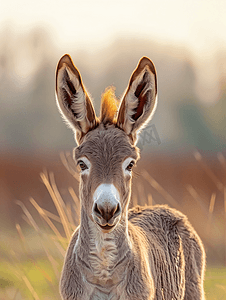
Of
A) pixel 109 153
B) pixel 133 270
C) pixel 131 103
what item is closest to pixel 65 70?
pixel 131 103

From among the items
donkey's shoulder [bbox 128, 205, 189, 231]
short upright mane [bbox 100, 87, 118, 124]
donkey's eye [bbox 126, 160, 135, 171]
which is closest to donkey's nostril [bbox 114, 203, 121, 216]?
donkey's eye [bbox 126, 160, 135, 171]

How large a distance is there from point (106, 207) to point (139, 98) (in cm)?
139

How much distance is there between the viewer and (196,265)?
16.8 ft

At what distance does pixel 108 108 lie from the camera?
13.3 feet

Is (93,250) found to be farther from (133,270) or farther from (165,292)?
(165,292)

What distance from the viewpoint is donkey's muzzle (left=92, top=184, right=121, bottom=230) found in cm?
309

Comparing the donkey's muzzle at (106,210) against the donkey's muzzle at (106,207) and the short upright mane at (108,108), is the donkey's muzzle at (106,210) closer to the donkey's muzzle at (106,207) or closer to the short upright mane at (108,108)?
the donkey's muzzle at (106,207)

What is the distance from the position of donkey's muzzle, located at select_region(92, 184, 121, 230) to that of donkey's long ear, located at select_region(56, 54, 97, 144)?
2.96ft

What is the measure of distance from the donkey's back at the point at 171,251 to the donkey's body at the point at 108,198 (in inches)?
4.5

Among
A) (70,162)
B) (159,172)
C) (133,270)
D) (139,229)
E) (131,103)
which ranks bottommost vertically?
(133,270)

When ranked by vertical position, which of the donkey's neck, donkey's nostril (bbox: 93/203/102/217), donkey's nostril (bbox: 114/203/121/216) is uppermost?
donkey's nostril (bbox: 114/203/121/216)

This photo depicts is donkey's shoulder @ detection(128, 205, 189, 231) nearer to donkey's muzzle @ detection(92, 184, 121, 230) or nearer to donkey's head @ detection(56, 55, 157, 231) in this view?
donkey's head @ detection(56, 55, 157, 231)

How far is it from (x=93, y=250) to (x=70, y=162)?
3.12 meters

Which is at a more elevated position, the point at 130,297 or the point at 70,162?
the point at 70,162
